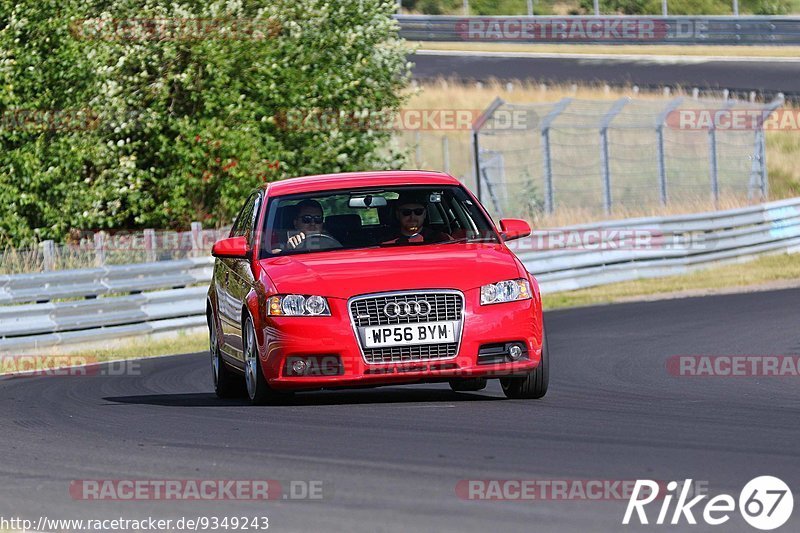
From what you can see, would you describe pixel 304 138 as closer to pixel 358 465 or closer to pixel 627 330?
pixel 627 330

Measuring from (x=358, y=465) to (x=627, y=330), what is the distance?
1003 centimetres

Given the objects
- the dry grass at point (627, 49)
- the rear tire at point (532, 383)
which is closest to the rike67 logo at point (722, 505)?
the rear tire at point (532, 383)

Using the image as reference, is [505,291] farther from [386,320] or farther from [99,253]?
[99,253]

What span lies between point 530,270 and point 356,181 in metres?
12.5

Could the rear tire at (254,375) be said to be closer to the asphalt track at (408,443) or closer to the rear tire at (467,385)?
the asphalt track at (408,443)

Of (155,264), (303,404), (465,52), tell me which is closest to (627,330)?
(155,264)

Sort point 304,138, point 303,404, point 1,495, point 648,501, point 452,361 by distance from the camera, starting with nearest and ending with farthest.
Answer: point 648,501 → point 1,495 → point 452,361 → point 303,404 → point 304,138

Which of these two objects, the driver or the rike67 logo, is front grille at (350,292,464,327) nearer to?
the driver

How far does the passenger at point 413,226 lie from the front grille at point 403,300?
39.2 inches

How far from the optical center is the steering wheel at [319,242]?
10680 mm

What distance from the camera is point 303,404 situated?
412 inches

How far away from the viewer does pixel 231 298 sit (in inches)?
445

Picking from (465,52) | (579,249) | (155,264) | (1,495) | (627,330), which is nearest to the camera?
(1,495)

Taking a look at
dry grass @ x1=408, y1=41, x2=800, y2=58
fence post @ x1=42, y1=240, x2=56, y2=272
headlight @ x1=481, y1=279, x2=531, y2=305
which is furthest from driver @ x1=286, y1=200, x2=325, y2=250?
dry grass @ x1=408, y1=41, x2=800, y2=58
